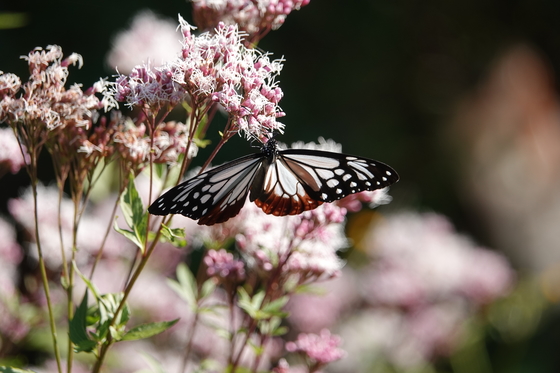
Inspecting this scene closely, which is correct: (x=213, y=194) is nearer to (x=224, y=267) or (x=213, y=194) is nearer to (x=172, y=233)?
(x=172, y=233)

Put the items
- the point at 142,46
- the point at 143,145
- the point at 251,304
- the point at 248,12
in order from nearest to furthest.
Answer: the point at 143,145 < the point at 251,304 < the point at 248,12 < the point at 142,46

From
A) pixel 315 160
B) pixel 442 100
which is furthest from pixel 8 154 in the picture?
pixel 442 100

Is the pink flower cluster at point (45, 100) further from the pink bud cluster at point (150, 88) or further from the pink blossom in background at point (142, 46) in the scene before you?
the pink blossom in background at point (142, 46)

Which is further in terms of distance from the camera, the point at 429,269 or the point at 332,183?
the point at 429,269

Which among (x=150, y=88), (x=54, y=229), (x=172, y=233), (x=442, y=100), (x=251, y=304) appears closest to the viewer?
(x=172, y=233)

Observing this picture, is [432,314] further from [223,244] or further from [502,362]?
[223,244]

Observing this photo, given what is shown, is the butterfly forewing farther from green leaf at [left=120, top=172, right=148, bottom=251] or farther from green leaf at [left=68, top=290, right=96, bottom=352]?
green leaf at [left=68, top=290, right=96, bottom=352]

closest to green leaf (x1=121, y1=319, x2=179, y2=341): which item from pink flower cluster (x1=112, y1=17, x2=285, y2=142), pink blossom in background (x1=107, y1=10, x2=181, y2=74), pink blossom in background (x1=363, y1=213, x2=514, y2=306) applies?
pink flower cluster (x1=112, y1=17, x2=285, y2=142)
